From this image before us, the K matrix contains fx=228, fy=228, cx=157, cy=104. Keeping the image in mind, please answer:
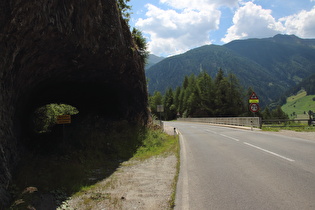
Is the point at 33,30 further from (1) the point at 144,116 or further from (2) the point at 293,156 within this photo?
(1) the point at 144,116

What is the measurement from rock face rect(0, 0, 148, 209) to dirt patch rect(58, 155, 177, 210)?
64.8 inches

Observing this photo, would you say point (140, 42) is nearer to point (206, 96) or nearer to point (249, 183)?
point (249, 183)

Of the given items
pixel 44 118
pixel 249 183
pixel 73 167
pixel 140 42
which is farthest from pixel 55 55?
pixel 44 118

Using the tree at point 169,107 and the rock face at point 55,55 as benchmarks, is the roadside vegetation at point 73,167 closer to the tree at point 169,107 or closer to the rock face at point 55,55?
the rock face at point 55,55

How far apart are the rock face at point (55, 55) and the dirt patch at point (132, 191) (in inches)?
64.8

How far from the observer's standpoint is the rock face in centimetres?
553

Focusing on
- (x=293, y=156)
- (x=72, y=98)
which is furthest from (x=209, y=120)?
(x=293, y=156)

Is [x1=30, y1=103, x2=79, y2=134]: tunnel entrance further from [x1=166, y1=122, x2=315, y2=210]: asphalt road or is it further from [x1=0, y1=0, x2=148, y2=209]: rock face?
[x1=166, y1=122, x2=315, y2=210]: asphalt road

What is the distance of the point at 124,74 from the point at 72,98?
5.54 metres

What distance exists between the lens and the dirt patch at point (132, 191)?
15.8 ft

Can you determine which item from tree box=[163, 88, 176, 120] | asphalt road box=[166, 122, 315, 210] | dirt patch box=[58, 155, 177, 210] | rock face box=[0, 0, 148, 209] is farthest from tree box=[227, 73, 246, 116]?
dirt patch box=[58, 155, 177, 210]

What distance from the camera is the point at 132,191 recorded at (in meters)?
5.63

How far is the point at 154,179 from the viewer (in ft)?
21.9

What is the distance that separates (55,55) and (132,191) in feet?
18.8
